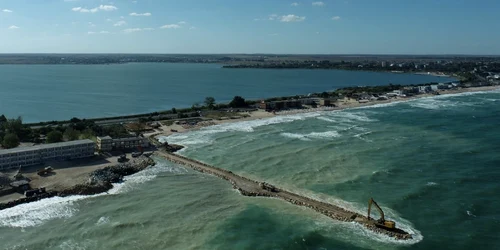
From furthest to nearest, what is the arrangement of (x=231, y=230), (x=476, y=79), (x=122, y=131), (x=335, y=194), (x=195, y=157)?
(x=476, y=79) < (x=122, y=131) < (x=195, y=157) < (x=335, y=194) < (x=231, y=230)

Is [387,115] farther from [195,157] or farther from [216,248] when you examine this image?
[216,248]

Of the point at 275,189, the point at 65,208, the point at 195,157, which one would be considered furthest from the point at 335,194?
the point at 65,208

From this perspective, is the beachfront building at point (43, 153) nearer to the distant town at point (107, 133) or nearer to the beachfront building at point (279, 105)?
the distant town at point (107, 133)

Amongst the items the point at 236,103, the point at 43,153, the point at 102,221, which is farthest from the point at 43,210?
the point at 236,103

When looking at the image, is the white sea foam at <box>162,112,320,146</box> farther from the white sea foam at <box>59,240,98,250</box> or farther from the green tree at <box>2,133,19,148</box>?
the white sea foam at <box>59,240,98,250</box>

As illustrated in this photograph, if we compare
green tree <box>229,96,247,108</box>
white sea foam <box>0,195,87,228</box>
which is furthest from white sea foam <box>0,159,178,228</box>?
green tree <box>229,96,247,108</box>

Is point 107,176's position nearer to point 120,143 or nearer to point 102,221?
point 102,221
